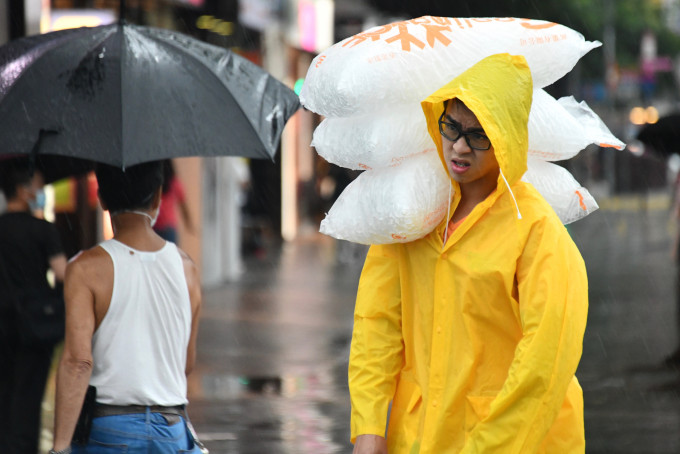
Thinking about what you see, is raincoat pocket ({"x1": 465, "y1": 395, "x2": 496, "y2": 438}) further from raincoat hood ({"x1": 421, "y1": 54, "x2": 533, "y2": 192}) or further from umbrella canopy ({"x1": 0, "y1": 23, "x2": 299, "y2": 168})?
umbrella canopy ({"x1": 0, "y1": 23, "x2": 299, "y2": 168})

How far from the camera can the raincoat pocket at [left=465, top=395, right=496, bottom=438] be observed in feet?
9.21

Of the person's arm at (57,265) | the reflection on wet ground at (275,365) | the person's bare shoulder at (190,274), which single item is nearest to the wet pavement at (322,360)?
the reflection on wet ground at (275,365)

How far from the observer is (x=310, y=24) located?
2536 cm

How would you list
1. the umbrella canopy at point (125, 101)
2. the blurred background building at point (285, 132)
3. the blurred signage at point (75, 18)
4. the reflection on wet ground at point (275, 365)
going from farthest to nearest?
the blurred background building at point (285, 132)
the blurred signage at point (75, 18)
the reflection on wet ground at point (275, 365)
the umbrella canopy at point (125, 101)

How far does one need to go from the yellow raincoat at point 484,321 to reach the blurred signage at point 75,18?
8.32m

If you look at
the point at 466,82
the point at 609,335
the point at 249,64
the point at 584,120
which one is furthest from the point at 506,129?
the point at 609,335

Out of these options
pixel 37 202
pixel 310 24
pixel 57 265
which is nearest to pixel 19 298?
pixel 57 265

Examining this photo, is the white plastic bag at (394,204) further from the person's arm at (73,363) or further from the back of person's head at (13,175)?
the back of person's head at (13,175)

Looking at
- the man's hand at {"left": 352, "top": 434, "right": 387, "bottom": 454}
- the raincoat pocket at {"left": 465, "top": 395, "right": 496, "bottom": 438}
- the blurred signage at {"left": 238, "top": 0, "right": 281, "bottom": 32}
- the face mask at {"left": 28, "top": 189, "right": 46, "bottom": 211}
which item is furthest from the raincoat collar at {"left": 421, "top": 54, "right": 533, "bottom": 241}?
the blurred signage at {"left": 238, "top": 0, "right": 281, "bottom": 32}

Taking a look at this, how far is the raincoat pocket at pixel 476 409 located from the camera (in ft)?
9.21

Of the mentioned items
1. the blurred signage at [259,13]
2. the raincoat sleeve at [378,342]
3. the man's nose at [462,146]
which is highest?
the blurred signage at [259,13]

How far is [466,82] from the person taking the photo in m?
2.77

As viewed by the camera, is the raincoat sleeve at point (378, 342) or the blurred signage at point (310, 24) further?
the blurred signage at point (310, 24)

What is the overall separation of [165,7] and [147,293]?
1122 centimetres
